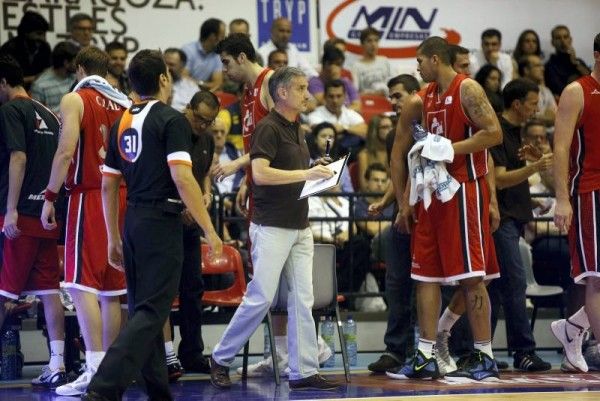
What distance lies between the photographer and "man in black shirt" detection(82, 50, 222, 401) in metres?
6.35

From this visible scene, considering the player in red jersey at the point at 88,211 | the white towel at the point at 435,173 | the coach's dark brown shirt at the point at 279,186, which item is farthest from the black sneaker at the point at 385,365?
the player in red jersey at the point at 88,211

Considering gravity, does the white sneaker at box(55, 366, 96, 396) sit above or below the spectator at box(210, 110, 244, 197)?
below

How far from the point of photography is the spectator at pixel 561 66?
1527 centimetres

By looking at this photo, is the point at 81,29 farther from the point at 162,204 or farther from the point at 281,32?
the point at 162,204

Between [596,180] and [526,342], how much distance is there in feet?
5.40

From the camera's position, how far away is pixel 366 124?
14.2m

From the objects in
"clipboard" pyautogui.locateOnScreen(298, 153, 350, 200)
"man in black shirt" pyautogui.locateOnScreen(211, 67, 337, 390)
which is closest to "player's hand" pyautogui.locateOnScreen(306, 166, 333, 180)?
"clipboard" pyautogui.locateOnScreen(298, 153, 350, 200)

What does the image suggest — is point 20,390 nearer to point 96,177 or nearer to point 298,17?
point 96,177

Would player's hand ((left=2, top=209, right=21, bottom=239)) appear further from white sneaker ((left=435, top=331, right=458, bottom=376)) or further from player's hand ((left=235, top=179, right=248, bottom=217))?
white sneaker ((left=435, top=331, right=458, bottom=376))

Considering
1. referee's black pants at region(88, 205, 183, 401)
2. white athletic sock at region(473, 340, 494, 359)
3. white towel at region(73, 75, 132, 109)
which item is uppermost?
white towel at region(73, 75, 132, 109)

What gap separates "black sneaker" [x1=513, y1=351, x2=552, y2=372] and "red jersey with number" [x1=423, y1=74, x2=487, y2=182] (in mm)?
1684

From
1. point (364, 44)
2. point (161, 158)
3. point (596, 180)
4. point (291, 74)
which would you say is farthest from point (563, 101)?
point (364, 44)

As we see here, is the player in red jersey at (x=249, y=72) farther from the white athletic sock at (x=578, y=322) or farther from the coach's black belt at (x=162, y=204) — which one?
the white athletic sock at (x=578, y=322)

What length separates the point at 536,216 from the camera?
11.5 m
